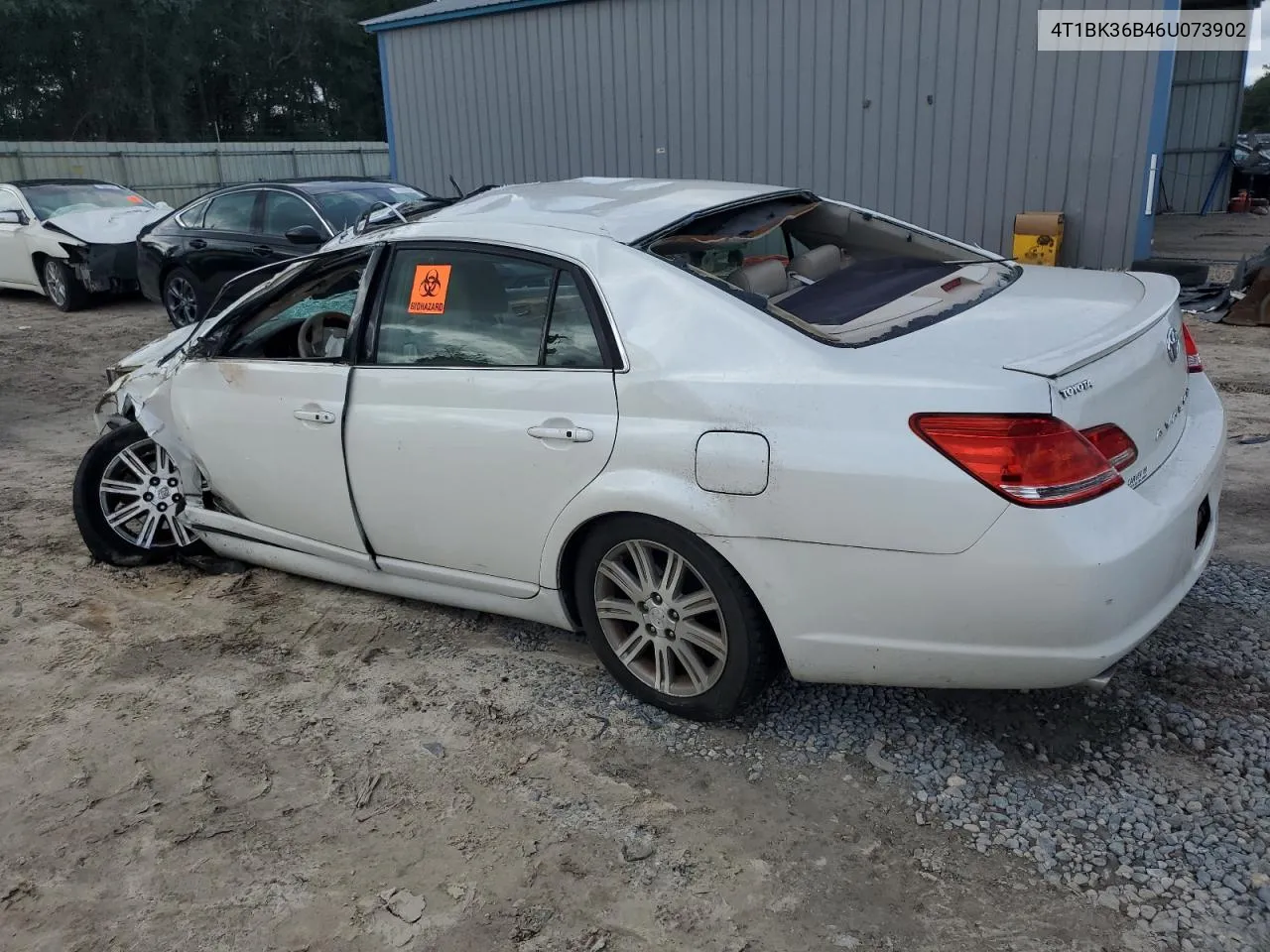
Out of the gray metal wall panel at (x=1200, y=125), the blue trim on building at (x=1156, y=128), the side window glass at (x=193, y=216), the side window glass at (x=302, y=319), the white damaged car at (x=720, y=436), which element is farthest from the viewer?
the gray metal wall panel at (x=1200, y=125)

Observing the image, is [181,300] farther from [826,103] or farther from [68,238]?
[826,103]

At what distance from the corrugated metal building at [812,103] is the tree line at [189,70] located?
22.9 metres

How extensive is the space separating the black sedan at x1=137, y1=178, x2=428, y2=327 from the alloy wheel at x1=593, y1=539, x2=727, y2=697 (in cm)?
671

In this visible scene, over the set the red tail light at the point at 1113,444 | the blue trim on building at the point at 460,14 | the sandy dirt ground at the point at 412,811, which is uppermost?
the blue trim on building at the point at 460,14

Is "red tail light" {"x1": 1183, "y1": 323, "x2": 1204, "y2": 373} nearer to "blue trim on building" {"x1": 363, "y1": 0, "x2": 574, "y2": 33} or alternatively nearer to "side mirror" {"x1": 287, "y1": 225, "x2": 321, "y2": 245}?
"side mirror" {"x1": 287, "y1": 225, "x2": 321, "y2": 245}

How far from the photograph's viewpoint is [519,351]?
10.3ft

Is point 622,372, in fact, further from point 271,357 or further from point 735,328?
point 271,357

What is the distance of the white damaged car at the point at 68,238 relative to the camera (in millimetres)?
11430

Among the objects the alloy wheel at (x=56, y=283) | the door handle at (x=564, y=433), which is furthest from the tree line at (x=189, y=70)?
the door handle at (x=564, y=433)

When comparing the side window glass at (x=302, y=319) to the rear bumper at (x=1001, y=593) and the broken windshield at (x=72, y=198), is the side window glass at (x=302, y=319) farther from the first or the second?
the broken windshield at (x=72, y=198)

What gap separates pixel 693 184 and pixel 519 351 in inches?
44.7

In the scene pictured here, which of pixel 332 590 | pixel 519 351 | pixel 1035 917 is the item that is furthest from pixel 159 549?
pixel 1035 917

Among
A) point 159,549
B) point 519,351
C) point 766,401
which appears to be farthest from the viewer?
point 159,549

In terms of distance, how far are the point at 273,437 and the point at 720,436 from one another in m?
1.89
